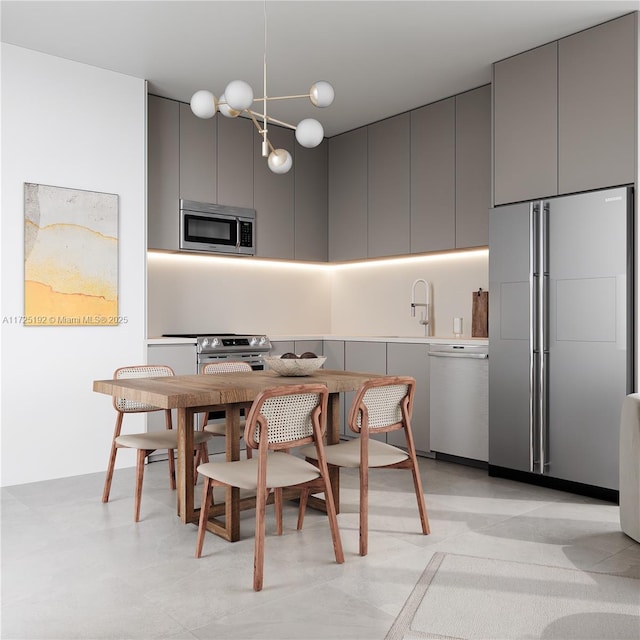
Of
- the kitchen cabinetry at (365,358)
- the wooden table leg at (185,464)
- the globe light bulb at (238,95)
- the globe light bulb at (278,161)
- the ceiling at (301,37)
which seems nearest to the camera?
the globe light bulb at (238,95)

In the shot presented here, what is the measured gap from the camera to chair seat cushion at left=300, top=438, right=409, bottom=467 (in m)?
→ 3.04

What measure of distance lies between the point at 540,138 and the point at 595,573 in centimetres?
275

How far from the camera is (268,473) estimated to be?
2771mm

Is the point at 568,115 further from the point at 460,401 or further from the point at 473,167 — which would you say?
the point at 460,401

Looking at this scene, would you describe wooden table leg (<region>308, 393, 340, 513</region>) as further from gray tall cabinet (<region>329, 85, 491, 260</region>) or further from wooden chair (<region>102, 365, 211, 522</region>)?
gray tall cabinet (<region>329, 85, 491, 260</region>)

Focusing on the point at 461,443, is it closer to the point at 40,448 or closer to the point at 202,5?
the point at 40,448

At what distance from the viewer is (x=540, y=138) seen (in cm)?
425

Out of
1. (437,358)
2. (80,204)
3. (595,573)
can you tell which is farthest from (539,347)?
(80,204)

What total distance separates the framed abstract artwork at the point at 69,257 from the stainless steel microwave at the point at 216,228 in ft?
2.51

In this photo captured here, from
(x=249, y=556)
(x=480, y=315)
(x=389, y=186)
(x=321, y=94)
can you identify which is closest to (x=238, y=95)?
(x=321, y=94)

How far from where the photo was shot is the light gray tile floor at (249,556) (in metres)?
2.29

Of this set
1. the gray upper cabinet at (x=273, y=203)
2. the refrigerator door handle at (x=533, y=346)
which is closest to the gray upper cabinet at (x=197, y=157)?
the gray upper cabinet at (x=273, y=203)

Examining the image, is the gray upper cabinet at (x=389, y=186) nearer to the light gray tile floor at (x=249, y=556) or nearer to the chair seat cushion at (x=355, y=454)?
the light gray tile floor at (x=249, y=556)

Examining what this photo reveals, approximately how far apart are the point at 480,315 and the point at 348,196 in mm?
1885
